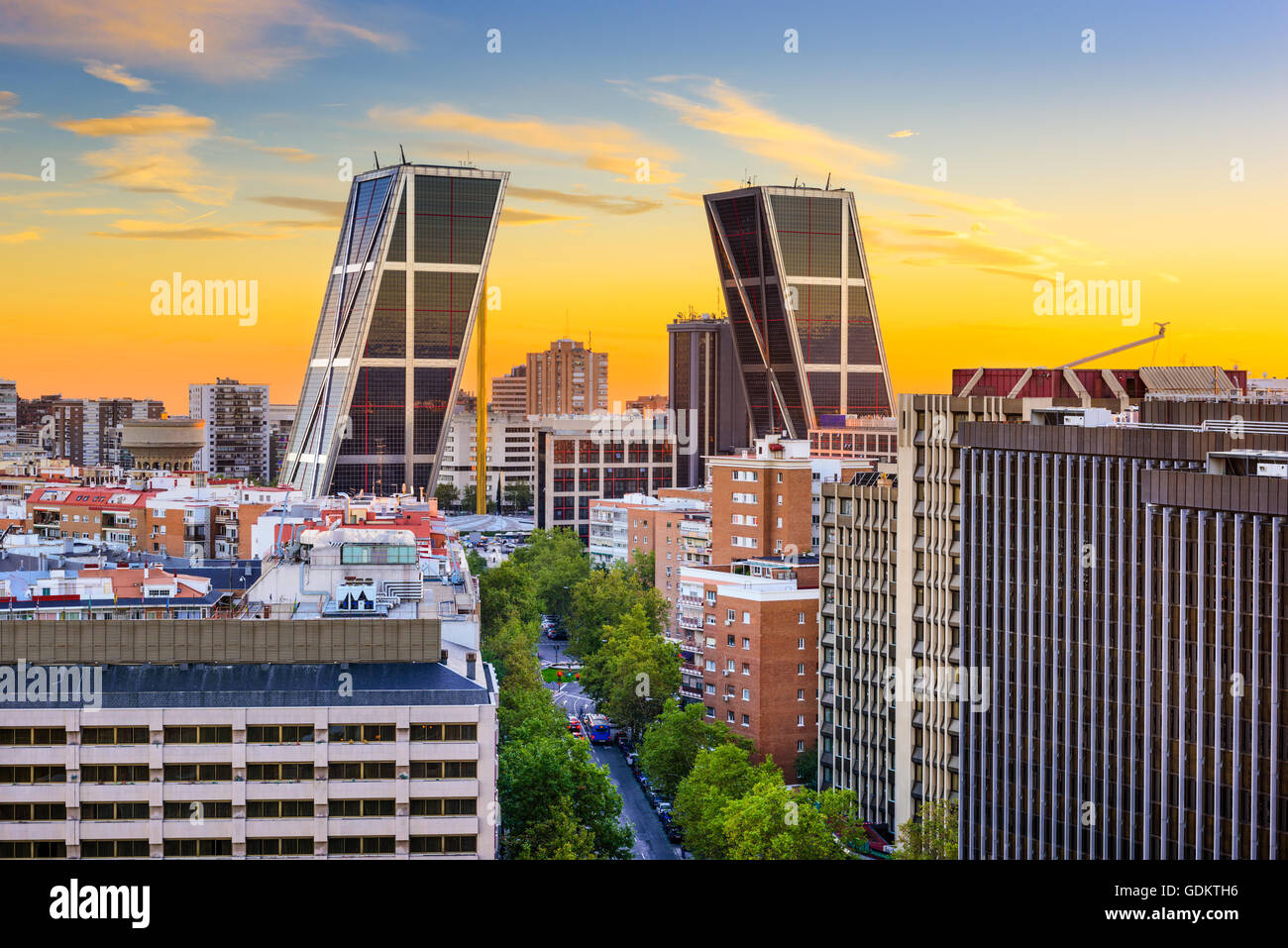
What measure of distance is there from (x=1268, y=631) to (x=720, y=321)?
60.0m

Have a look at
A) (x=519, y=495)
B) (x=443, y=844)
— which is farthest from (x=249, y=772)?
(x=519, y=495)

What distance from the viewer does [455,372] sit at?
47.2m

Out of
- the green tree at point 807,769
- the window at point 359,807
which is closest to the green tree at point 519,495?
the green tree at point 807,769

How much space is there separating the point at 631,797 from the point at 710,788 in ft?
12.0

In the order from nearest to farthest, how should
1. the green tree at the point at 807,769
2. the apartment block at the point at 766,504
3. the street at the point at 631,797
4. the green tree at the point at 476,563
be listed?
the street at the point at 631,797 < the green tree at the point at 807,769 < the apartment block at the point at 766,504 < the green tree at the point at 476,563

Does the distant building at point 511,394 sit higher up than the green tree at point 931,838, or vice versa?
the distant building at point 511,394

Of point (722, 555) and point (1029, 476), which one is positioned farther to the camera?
point (722, 555)

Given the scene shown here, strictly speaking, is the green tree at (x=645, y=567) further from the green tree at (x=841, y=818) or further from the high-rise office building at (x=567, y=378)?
the high-rise office building at (x=567, y=378)

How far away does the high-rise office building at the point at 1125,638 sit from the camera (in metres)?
9.84

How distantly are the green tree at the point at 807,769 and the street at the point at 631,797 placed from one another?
2081mm

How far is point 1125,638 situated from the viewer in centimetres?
1155

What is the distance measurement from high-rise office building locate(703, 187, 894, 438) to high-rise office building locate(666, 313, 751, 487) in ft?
45.1
